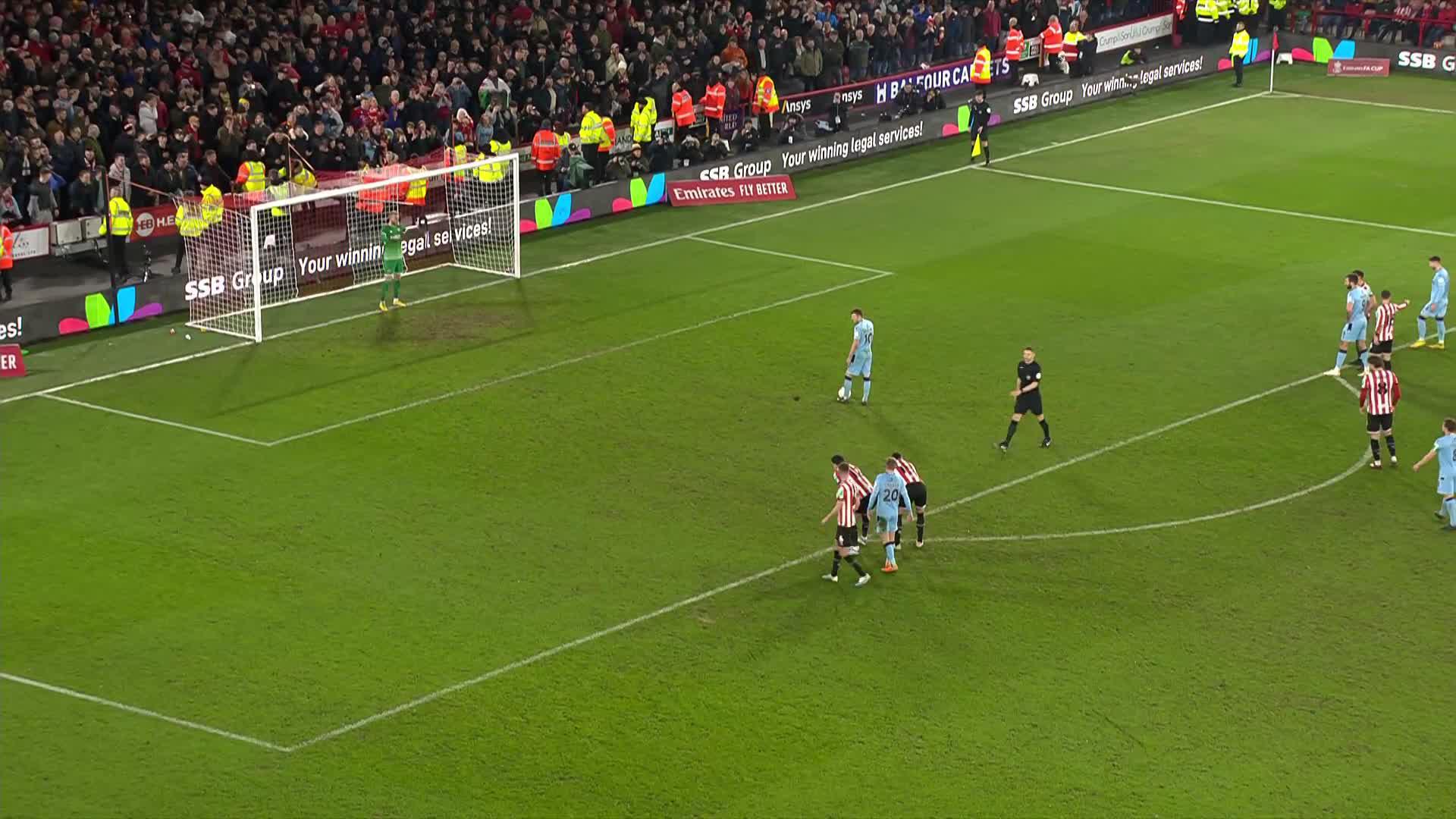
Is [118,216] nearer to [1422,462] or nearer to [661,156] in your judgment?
[661,156]

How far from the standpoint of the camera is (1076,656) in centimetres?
2462

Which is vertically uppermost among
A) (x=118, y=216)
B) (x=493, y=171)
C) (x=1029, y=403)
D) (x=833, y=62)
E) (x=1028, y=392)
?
(x=833, y=62)

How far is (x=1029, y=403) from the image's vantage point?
103 feet

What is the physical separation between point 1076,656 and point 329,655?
9.02 metres

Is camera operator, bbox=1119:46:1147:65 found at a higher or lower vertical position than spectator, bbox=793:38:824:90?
lower

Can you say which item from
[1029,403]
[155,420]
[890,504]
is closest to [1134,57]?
[1029,403]

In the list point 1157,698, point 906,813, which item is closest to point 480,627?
point 906,813

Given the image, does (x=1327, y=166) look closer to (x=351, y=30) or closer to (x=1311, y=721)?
(x=351, y=30)

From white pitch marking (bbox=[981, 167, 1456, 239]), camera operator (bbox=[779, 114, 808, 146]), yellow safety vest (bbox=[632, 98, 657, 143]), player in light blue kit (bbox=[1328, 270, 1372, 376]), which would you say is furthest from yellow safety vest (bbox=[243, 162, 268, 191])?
player in light blue kit (bbox=[1328, 270, 1372, 376])

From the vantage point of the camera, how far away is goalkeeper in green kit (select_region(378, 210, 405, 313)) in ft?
127

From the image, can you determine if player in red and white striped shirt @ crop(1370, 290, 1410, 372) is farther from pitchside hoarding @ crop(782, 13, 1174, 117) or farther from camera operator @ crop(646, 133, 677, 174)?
pitchside hoarding @ crop(782, 13, 1174, 117)

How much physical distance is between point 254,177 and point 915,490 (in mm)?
19091

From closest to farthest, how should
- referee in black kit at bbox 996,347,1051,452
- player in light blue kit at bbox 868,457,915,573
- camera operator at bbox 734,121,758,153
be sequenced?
player in light blue kit at bbox 868,457,915,573, referee in black kit at bbox 996,347,1051,452, camera operator at bbox 734,121,758,153

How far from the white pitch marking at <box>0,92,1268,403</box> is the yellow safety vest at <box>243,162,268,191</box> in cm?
394
